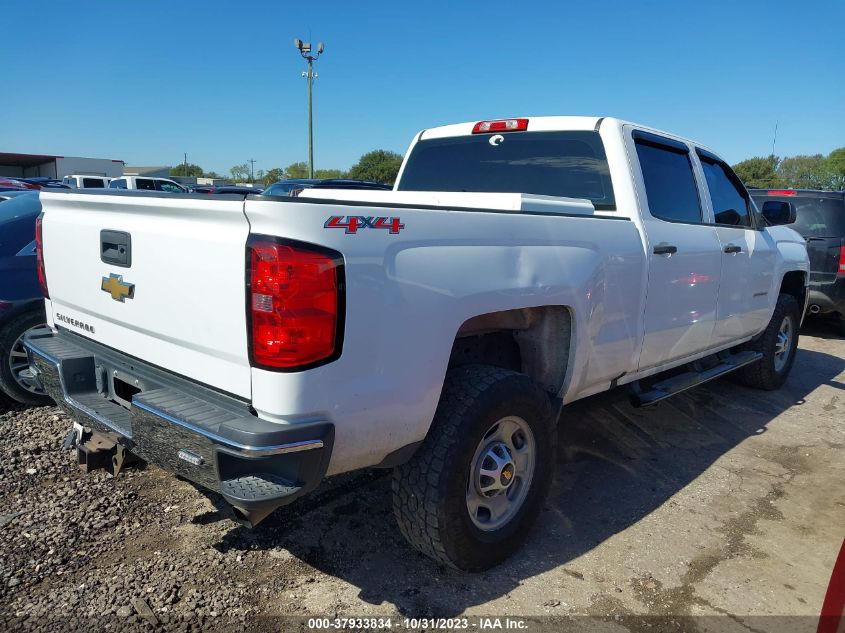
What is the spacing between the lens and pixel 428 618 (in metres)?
2.49

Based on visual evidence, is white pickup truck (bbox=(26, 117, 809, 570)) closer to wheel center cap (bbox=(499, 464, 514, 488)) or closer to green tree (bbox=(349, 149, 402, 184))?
wheel center cap (bbox=(499, 464, 514, 488))

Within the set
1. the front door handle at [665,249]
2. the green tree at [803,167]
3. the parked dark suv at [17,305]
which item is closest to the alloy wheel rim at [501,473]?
the front door handle at [665,249]

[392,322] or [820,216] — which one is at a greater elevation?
[820,216]

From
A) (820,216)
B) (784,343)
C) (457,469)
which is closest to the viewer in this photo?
(457,469)

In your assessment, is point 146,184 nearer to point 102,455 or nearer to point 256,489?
point 102,455

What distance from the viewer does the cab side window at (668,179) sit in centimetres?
373

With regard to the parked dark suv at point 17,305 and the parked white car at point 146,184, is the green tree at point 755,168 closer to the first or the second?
the parked white car at point 146,184

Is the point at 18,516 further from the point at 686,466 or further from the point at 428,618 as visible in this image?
the point at 686,466

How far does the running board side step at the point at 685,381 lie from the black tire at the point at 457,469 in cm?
125

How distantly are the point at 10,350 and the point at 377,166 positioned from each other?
47.0 metres

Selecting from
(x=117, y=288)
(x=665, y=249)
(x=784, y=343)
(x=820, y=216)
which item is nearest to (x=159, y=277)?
(x=117, y=288)

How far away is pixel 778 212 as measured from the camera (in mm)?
4855

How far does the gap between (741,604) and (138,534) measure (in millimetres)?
2755

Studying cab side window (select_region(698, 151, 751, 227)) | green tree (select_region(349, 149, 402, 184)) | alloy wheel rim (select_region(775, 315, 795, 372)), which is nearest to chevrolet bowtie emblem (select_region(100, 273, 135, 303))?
cab side window (select_region(698, 151, 751, 227))
